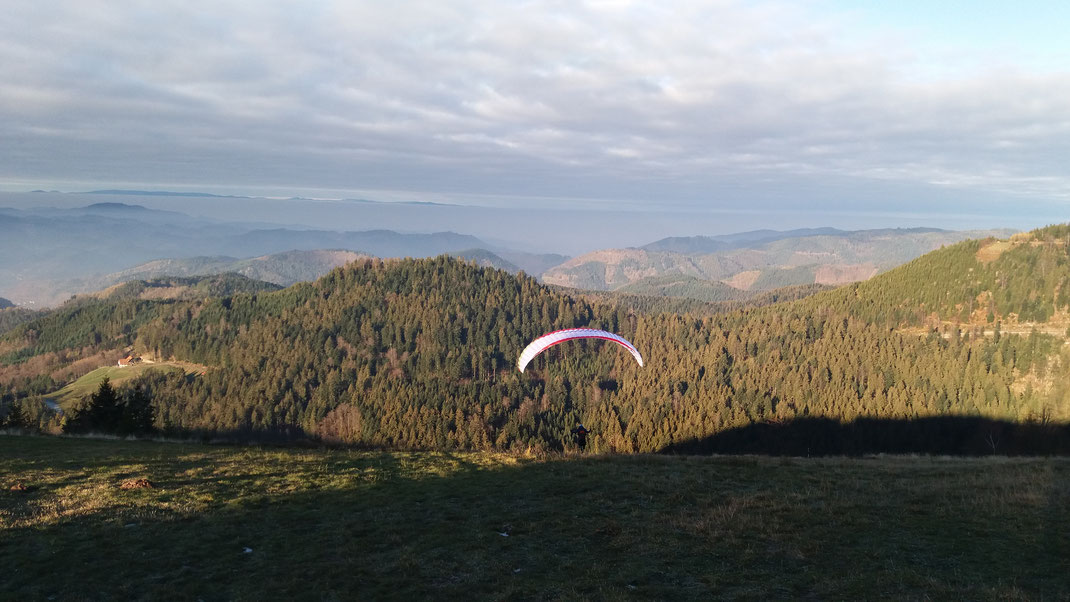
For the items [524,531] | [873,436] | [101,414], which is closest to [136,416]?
[101,414]

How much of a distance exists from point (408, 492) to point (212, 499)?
7.39 m

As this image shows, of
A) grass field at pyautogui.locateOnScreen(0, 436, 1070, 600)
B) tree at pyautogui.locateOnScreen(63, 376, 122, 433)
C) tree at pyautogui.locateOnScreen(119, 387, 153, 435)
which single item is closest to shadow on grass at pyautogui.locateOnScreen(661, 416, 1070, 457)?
tree at pyautogui.locateOnScreen(119, 387, 153, 435)

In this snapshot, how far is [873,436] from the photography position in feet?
459

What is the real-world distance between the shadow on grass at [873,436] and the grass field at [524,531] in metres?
113

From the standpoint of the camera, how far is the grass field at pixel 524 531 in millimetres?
14539

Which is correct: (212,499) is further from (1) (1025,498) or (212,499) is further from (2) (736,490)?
(1) (1025,498)

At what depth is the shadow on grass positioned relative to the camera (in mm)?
135625

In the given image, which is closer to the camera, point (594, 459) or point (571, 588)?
point (571, 588)

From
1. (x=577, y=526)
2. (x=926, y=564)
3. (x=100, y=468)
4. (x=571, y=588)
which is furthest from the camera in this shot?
(x=100, y=468)

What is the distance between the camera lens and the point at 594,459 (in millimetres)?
32312

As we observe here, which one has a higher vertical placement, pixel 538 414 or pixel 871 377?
pixel 871 377

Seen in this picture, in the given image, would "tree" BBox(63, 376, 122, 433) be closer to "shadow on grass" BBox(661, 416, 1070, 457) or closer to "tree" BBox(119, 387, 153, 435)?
"tree" BBox(119, 387, 153, 435)

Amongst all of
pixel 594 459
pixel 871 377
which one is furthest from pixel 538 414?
pixel 594 459

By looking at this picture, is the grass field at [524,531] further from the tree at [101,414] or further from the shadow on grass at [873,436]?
the shadow on grass at [873,436]
